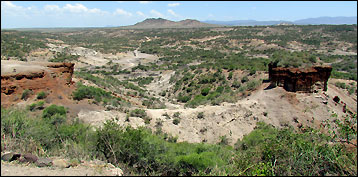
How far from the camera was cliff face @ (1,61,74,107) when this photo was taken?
44.0ft

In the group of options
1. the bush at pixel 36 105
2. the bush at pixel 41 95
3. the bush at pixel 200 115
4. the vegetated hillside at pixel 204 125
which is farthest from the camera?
the bush at pixel 200 115

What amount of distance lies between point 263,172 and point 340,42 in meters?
74.0

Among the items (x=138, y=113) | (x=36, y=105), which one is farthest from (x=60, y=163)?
(x=36, y=105)

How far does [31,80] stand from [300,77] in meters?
18.8

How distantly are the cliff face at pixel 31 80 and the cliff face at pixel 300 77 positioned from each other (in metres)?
15.8

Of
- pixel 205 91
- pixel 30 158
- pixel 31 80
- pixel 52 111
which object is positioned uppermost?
pixel 31 80

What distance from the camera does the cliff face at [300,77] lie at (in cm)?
1762

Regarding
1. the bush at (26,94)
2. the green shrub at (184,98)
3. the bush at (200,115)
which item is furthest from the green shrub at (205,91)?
the bush at (26,94)

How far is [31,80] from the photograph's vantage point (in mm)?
14492

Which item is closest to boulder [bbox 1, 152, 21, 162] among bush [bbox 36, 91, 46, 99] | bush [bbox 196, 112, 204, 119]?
bush [bbox 36, 91, 46, 99]

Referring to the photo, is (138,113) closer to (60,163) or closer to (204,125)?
(204,125)

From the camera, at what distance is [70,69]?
1762cm

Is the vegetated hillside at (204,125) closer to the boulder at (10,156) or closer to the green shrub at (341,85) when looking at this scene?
the green shrub at (341,85)

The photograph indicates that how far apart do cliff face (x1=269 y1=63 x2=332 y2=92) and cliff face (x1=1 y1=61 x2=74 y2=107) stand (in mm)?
15782
